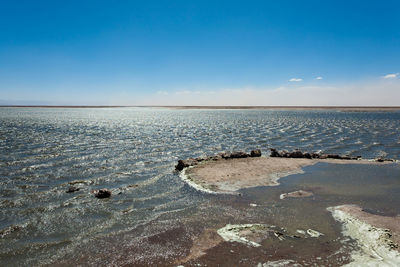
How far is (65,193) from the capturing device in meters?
11.5

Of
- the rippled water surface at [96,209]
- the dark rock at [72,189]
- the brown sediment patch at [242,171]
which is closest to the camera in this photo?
the rippled water surface at [96,209]

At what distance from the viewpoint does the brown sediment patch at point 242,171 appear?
42.6 ft

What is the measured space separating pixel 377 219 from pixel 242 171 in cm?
773

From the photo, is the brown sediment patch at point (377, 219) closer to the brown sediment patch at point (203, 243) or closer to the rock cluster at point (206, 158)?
the brown sediment patch at point (203, 243)

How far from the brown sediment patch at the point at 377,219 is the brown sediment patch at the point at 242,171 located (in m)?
4.07

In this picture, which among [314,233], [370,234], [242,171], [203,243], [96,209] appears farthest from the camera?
[242,171]

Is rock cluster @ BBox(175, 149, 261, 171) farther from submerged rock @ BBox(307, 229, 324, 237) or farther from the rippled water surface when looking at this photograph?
submerged rock @ BBox(307, 229, 324, 237)

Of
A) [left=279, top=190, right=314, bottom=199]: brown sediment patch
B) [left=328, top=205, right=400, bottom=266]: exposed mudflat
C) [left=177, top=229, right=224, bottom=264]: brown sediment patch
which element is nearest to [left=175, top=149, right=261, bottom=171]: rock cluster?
[left=279, top=190, right=314, bottom=199]: brown sediment patch

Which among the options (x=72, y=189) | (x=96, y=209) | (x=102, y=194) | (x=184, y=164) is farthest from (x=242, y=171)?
(x=72, y=189)

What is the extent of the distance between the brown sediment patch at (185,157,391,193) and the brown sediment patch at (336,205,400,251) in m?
4.07

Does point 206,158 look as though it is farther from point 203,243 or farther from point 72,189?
point 203,243

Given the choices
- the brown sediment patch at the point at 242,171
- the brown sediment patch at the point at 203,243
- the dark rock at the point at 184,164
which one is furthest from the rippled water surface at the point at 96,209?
the brown sediment patch at the point at 242,171

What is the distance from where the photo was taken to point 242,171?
15.4m

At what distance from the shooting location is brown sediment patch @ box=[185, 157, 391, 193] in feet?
42.6
